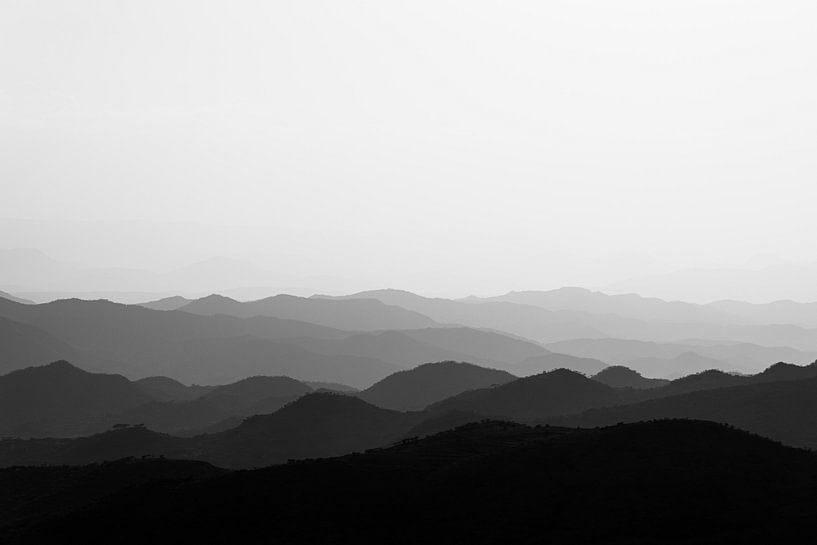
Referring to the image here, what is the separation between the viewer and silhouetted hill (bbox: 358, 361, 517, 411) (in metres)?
93.7

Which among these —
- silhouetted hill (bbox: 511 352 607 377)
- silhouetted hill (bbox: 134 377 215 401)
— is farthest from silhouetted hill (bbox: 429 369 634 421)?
silhouetted hill (bbox: 511 352 607 377)

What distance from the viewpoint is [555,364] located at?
180 m

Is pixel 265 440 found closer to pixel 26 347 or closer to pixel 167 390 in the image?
pixel 167 390

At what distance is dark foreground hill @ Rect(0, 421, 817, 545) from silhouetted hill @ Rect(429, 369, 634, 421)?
3251cm

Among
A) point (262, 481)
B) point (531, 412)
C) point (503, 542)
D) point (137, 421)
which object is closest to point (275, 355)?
point (137, 421)

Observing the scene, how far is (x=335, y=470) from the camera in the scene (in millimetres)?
35156

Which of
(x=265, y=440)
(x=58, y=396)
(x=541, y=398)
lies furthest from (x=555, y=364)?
(x=265, y=440)

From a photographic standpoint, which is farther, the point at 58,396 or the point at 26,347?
the point at 26,347

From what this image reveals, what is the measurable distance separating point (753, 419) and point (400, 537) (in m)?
34.5

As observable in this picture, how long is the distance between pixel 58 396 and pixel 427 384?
4361 cm

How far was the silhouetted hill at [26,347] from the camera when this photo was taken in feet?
404

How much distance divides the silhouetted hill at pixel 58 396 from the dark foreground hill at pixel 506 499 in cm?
5383

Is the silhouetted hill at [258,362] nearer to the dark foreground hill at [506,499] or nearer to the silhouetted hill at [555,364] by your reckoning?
the silhouetted hill at [555,364]

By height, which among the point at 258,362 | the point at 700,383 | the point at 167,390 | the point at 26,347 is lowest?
the point at 167,390
